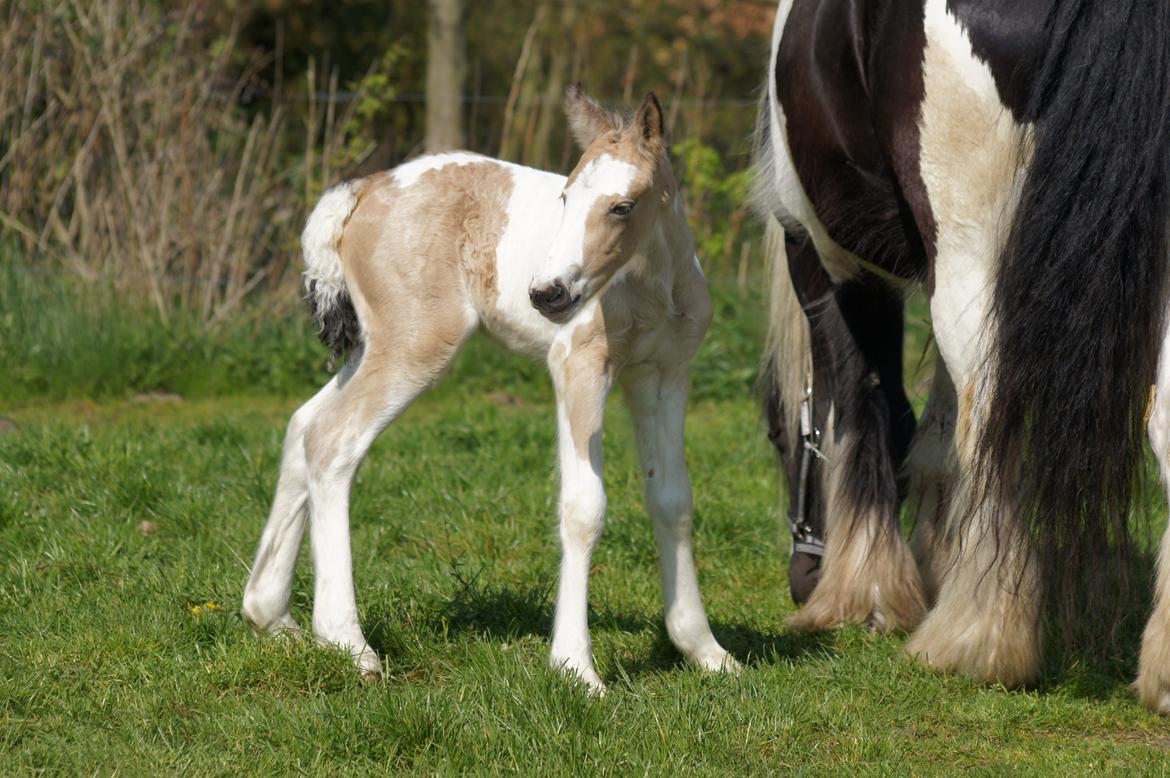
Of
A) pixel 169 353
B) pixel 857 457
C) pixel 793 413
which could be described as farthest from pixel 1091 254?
pixel 169 353

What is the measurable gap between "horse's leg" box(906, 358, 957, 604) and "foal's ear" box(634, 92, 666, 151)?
1497 millimetres

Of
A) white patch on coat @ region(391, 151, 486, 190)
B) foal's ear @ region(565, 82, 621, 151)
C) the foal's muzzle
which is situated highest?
foal's ear @ region(565, 82, 621, 151)

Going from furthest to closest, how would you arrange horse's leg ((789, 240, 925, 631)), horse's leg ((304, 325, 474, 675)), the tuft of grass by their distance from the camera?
the tuft of grass, horse's leg ((789, 240, 925, 631)), horse's leg ((304, 325, 474, 675))

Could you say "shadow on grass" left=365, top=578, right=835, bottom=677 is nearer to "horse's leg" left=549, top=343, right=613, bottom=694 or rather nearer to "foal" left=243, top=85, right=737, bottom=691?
Result: "foal" left=243, top=85, right=737, bottom=691

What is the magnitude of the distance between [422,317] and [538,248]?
1.14 feet

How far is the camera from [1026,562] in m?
3.32

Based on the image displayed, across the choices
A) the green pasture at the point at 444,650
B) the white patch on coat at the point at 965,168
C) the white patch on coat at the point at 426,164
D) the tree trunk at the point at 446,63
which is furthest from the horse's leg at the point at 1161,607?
the tree trunk at the point at 446,63

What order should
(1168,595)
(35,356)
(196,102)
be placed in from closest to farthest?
(1168,595)
(35,356)
(196,102)

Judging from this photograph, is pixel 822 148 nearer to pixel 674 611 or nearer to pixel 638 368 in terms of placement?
pixel 638 368

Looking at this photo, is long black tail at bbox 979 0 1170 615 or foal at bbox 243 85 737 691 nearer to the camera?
long black tail at bbox 979 0 1170 615

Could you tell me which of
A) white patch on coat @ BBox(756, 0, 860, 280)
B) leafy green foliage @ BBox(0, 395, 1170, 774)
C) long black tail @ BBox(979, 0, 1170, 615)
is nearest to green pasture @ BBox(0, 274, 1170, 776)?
leafy green foliage @ BBox(0, 395, 1170, 774)

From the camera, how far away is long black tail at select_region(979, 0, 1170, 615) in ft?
10.2

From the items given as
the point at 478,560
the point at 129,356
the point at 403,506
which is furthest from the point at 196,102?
the point at 478,560

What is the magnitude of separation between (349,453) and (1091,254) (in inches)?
73.5
